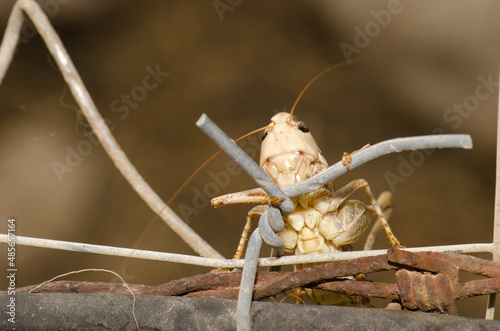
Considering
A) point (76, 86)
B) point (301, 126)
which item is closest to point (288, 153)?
point (301, 126)

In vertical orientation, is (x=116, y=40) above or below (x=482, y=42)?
above

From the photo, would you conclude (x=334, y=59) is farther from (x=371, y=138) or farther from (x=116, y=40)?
(x=116, y=40)

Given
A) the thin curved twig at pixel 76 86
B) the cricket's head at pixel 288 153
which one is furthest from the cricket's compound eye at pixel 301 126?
the thin curved twig at pixel 76 86

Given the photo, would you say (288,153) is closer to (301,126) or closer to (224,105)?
(301,126)

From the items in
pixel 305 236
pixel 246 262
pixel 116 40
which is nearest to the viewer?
pixel 246 262

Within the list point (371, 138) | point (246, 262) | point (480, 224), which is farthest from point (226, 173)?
point (246, 262)

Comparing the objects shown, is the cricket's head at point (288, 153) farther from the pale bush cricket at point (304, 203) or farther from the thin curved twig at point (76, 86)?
the thin curved twig at point (76, 86)

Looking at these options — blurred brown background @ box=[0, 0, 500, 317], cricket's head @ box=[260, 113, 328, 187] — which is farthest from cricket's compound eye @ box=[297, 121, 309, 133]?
blurred brown background @ box=[0, 0, 500, 317]
